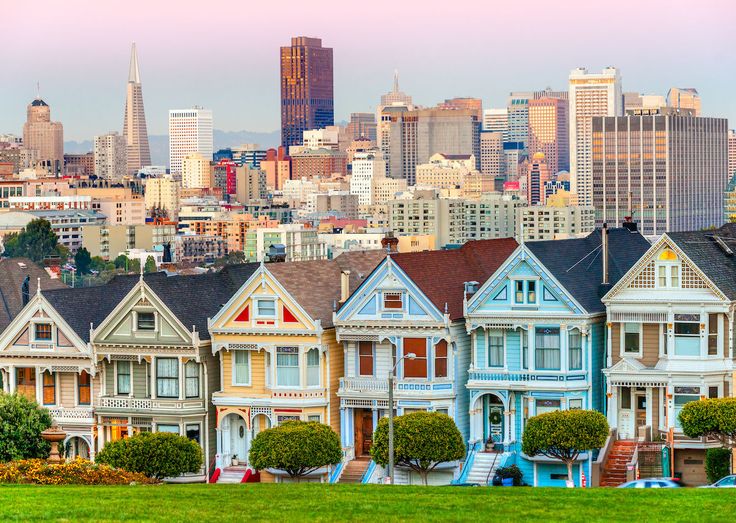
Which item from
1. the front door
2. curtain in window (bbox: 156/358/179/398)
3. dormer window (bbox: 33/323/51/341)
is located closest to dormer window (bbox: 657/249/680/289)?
curtain in window (bbox: 156/358/179/398)

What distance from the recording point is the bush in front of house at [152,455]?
5316 centimetres

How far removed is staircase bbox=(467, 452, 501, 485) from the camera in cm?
5331

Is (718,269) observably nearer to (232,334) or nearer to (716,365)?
(716,365)

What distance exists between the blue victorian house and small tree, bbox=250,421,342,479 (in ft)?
11.9

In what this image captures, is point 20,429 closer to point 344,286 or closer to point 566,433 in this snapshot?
point 344,286

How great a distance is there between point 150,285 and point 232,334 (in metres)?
3.01

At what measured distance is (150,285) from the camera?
2283 inches

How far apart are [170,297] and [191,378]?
2.45 meters

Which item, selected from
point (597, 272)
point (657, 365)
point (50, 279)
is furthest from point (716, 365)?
point (50, 279)

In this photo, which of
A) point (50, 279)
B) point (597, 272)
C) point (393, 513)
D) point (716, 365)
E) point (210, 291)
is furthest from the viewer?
point (50, 279)

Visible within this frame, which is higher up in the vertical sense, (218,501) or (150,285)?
(150,285)

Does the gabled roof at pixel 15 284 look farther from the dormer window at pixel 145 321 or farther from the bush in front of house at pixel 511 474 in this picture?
the bush in front of house at pixel 511 474

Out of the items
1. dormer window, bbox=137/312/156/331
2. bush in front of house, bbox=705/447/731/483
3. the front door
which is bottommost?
bush in front of house, bbox=705/447/731/483

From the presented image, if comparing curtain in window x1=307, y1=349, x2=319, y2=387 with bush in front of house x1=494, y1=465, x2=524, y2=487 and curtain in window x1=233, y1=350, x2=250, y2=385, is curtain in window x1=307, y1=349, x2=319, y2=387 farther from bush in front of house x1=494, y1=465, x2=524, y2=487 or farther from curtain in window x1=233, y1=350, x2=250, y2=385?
bush in front of house x1=494, y1=465, x2=524, y2=487
